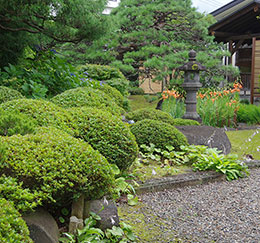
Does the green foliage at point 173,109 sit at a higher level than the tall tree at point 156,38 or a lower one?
lower

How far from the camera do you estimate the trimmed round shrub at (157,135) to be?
13.3 feet

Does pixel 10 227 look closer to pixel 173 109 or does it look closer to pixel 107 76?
pixel 173 109

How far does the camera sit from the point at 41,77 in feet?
16.8

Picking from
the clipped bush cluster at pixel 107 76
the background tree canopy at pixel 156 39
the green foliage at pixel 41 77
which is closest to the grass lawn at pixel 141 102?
the background tree canopy at pixel 156 39

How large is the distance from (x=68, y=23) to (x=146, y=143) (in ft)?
6.89

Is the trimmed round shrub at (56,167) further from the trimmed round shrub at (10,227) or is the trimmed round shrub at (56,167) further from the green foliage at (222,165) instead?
the green foliage at (222,165)

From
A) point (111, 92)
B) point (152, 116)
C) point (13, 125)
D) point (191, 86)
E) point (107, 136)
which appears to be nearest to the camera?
point (13, 125)

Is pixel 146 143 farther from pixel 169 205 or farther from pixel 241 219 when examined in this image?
pixel 241 219

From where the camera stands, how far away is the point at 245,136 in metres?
6.13

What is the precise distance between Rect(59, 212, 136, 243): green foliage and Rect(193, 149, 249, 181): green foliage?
1730 mm

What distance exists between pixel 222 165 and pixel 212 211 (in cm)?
105

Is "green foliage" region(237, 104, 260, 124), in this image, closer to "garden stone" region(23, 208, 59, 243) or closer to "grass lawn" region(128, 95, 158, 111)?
"grass lawn" region(128, 95, 158, 111)

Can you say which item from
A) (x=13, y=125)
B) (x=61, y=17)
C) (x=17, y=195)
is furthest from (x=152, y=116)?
(x=17, y=195)

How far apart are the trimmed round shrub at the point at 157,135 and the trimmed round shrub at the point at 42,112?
134 cm
